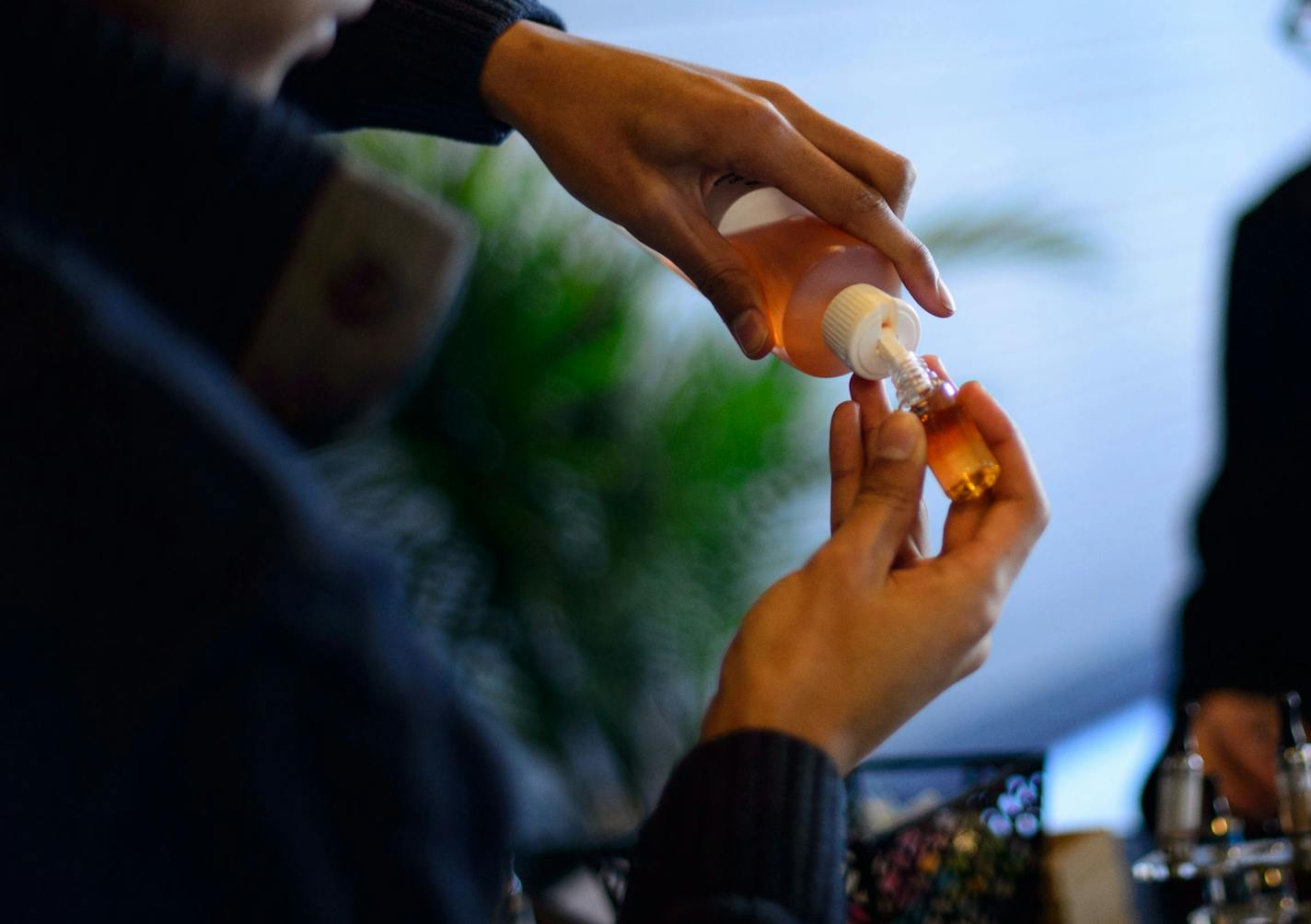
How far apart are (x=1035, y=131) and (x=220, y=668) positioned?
99.3 inches

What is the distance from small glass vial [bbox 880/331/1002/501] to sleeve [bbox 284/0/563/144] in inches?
11.3

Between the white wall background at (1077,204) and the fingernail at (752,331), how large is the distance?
1.17m

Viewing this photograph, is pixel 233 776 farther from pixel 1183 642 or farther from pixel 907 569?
pixel 1183 642

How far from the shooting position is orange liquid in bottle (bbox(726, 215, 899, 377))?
58cm

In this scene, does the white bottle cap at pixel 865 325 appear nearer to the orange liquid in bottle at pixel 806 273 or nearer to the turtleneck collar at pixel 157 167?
the orange liquid in bottle at pixel 806 273

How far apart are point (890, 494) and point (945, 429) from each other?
93 millimetres

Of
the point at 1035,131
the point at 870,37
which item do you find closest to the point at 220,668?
the point at 870,37

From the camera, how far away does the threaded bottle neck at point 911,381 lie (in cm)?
56

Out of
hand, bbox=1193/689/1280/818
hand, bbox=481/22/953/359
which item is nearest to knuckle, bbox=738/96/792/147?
hand, bbox=481/22/953/359

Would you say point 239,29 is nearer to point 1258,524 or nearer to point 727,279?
point 727,279

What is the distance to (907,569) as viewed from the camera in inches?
19.4

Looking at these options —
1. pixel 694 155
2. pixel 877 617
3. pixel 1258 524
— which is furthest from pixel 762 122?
pixel 1258 524

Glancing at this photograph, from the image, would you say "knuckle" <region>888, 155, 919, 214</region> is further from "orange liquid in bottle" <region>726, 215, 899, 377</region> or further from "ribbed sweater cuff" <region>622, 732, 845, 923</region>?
"ribbed sweater cuff" <region>622, 732, 845, 923</region>


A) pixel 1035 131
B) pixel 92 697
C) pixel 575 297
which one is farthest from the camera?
pixel 1035 131
